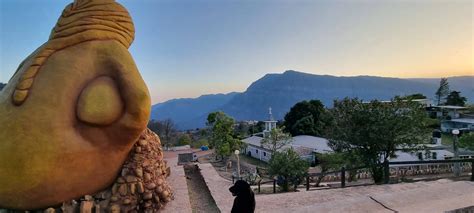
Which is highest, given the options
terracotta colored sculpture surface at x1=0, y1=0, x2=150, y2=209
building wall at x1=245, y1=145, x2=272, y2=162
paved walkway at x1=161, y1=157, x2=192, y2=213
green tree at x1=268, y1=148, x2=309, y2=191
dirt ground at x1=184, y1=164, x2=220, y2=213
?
terracotta colored sculpture surface at x1=0, y1=0, x2=150, y2=209

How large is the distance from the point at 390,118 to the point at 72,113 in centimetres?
722

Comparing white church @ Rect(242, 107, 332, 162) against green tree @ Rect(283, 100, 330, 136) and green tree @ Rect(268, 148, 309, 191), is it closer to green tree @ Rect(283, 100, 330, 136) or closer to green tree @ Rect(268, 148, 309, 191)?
green tree @ Rect(283, 100, 330, 136)

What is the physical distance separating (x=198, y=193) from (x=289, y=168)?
566 cm

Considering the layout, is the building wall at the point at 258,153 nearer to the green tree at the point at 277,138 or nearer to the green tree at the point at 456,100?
the green tree at the point at 277,138

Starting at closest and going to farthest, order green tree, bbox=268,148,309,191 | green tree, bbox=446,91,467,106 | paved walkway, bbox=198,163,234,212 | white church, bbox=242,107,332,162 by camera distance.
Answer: paved walkway, bbox=198,163,234,212 → green tree, bbox=268,148,309,191 → white church, bbox=242,107,332,162 → green tree, bbox=446,91,467,106

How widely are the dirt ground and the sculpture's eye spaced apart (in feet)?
7.68

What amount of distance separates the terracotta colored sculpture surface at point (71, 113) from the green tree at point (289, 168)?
787 cm

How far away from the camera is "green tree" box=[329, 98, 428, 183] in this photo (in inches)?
325

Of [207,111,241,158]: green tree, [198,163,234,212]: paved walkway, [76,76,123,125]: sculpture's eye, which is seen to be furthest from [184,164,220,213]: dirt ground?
[207,111,241,158]: green tree

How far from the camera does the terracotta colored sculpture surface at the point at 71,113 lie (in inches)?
152

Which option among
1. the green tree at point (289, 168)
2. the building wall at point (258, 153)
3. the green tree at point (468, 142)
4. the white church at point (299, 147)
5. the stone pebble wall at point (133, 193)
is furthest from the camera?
the building wall at point (258, 153)

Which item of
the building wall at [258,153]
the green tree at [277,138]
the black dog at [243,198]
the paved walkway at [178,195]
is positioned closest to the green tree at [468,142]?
the green tree at [277,138]

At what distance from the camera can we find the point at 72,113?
4.05 m

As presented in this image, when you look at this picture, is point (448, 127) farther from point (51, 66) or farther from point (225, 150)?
point (51, 66)
